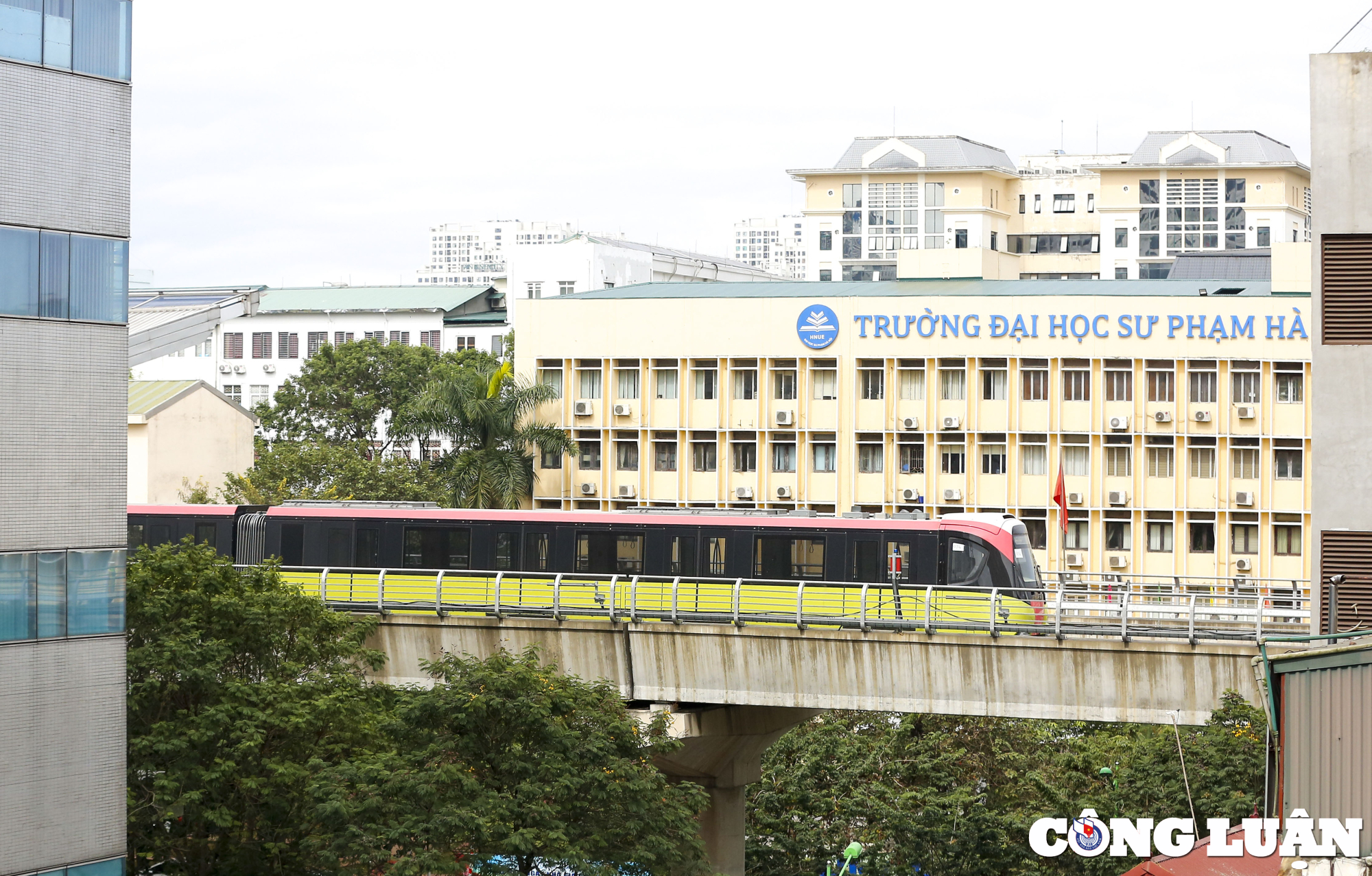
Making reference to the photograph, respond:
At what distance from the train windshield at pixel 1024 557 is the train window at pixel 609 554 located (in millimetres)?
7652

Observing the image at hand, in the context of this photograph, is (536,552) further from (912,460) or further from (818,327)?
(912,460)

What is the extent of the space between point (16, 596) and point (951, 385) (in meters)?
43.6

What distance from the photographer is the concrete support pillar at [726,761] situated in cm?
3409

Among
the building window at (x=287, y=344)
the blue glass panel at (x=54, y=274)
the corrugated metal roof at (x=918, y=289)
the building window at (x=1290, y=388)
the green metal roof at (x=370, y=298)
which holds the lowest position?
the blue glass panel at (x=54, y=274)

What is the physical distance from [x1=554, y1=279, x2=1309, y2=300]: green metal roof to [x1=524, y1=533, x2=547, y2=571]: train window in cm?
2677

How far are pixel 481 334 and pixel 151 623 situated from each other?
241ft

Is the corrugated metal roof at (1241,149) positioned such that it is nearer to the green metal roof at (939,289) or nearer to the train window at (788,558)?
the green metal roof at (939,289)

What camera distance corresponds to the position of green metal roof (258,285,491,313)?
10112 cm

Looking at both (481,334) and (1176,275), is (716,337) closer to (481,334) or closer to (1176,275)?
(1176,275)

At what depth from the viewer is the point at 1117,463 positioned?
195 feet

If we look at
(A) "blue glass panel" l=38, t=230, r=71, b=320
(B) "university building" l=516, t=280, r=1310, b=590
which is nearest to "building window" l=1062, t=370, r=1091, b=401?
(B) "university building" l=516, t=280, r=1310, b=590

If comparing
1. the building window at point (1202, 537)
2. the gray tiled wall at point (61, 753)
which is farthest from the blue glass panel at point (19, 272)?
the building window at point (1202, 537)

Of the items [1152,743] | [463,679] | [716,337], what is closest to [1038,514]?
[716,337]

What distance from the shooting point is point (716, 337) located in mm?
62000
